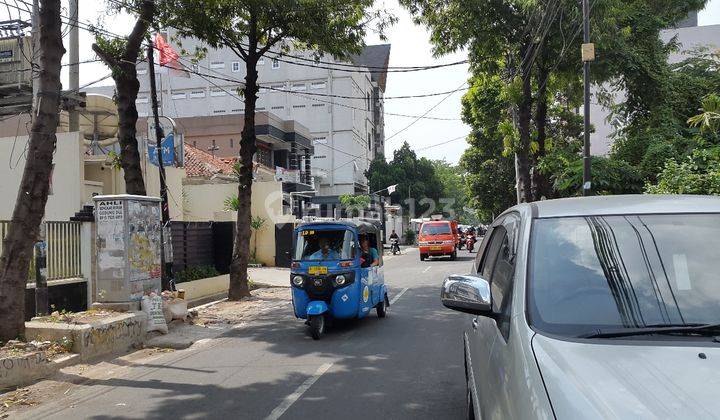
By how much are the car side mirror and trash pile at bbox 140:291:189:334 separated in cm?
840

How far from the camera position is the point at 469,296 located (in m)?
3.19

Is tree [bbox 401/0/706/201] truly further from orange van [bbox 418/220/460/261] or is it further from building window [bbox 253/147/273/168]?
building window [bbox 253/147/273/168]

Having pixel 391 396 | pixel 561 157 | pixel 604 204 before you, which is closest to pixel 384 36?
pixel 561 157

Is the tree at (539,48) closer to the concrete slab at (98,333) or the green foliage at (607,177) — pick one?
the green foliage at (607,177)

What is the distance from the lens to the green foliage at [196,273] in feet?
51.4

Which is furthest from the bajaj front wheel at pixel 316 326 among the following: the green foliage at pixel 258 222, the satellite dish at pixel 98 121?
the green foliage at pixel 258 222

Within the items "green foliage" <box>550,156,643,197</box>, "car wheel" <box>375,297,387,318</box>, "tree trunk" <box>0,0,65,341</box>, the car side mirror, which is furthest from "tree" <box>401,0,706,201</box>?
the car side mirror

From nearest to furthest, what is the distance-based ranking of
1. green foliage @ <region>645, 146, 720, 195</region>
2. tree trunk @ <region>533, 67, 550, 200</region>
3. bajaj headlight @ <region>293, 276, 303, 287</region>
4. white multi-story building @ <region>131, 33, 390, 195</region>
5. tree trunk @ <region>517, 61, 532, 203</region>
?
bajaj headlight @ <region>293, 276, 303, 287</region>
green foliage @ <region>645, 146, 720, 195</region>
tree trunk @ <region>517, 61, 532, 203</region>
tree trunk @ <region>533, 67, 550, 200</region>
white multi-story building @ <region>131, 33, 390, 195</region>

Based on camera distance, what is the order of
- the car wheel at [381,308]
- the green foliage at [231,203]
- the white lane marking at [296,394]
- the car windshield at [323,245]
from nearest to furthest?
the white lane marking at [296,394] < the car windshield at [323,245] < the car wheel at [381,308] < the green foliage at [231,203]

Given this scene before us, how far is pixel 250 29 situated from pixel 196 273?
702cm

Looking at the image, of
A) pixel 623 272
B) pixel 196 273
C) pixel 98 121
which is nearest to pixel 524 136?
pixel 196 273

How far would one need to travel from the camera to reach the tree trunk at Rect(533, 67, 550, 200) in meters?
20.7

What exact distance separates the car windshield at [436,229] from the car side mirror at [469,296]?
87.4ft

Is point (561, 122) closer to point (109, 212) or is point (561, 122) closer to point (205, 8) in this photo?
point (205, 8)
